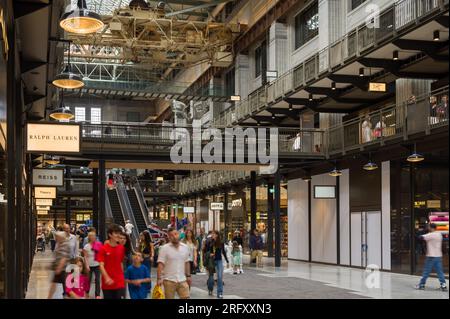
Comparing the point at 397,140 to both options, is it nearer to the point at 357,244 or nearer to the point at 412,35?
the point at 412,35

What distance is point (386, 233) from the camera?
27.2m

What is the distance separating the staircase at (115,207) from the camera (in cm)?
4131

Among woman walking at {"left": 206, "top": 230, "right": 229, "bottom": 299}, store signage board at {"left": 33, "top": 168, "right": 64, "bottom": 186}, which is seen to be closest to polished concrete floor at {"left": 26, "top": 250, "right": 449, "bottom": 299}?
woman walking at {"left": 206, "top": 230, "right": 229, "bottom": 299}

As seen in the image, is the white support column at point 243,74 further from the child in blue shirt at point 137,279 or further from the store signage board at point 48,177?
the child in blue shirt at point 137,279

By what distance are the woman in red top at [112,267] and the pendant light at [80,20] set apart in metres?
4.38

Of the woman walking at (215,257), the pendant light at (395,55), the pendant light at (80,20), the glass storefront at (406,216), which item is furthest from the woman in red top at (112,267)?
the pendant light at (395,55)

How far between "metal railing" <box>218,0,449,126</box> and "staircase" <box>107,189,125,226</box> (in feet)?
34.7

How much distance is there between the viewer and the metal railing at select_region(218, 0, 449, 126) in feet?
70.9

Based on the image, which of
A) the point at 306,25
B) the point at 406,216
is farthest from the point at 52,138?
the point at 306,25

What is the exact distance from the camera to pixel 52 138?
16.0 metres

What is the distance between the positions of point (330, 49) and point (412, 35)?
24.4 ft

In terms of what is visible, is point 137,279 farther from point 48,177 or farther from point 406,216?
point 406,216

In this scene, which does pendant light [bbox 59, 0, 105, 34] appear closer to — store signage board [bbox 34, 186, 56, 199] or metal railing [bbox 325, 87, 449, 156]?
metal railing [bbox 325, 87, 449, 156]
